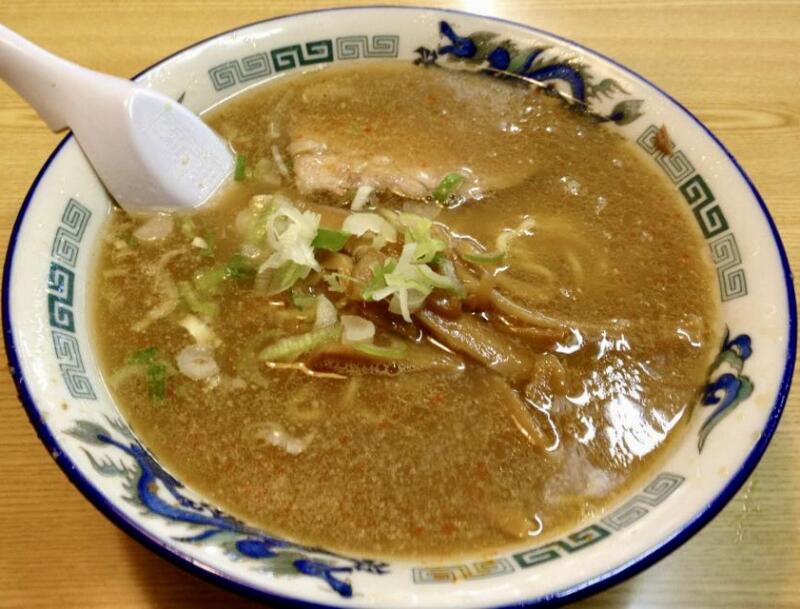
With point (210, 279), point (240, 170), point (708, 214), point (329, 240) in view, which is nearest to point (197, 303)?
point (210, 279)

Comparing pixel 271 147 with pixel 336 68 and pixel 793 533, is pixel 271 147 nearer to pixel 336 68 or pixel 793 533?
pixel 336 68

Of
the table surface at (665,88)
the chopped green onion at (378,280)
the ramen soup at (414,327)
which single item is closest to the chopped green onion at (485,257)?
the ramen soup at (414,327)

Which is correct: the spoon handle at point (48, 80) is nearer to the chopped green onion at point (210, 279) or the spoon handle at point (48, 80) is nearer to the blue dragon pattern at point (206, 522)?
the chopped green onion at point (210, 279)

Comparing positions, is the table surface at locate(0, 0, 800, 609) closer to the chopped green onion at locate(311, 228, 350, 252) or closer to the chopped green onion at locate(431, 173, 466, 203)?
the chopped green onion at locate(311, 228, 350, 252)

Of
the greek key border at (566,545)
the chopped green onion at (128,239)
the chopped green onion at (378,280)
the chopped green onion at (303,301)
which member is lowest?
the greek key border at (566,545)

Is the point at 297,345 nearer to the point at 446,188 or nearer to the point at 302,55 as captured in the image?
the point at 446,188

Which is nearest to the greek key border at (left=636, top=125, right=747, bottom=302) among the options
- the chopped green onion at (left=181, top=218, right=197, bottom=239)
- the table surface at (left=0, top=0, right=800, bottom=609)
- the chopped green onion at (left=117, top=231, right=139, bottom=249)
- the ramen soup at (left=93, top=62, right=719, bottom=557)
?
the ramen soup at (left=93, top=62, right=719, bottom=557)
